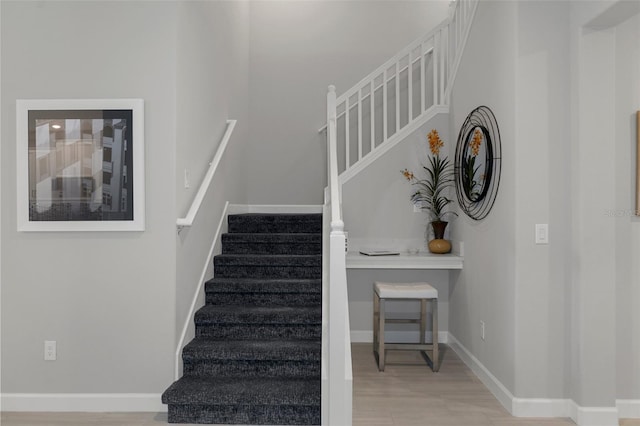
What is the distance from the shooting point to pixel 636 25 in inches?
126

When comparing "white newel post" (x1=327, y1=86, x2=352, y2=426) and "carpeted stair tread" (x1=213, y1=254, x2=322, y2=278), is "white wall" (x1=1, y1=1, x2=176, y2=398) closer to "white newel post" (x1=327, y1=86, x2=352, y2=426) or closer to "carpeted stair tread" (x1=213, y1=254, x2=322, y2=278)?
"carpeted stair tread" (x1=213, y1=254, x2=322, y2=278)

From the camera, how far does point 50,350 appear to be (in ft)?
11.1

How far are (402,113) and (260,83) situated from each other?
174cm

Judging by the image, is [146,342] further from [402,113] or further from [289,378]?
[402,113]

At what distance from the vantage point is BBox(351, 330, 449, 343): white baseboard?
16.4 feet

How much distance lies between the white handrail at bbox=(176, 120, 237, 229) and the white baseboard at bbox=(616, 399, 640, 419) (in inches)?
120

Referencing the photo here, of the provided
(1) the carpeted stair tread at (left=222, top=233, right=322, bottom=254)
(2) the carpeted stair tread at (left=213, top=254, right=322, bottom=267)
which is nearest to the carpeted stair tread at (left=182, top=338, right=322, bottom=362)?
(2) the carpeted stair tread at (left=213, top=254, right=322, bottom=267)

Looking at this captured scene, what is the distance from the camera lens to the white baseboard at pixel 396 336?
5.01m

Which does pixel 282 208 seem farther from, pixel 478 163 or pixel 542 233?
pixel 542 233

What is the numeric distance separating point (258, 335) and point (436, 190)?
222 cm

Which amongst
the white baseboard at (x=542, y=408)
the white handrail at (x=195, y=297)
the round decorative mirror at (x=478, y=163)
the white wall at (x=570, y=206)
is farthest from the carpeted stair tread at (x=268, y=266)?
the white baseboard at (x=542, y=408)

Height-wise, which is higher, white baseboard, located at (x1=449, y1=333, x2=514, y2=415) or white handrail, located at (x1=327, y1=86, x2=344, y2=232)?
white handrail, located at (x1=327, y1=86, x2=344, y2=232)

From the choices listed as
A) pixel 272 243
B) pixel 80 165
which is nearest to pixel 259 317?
pixel 272 243

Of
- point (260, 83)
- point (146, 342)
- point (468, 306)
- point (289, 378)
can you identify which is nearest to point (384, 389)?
point (289, 378)
